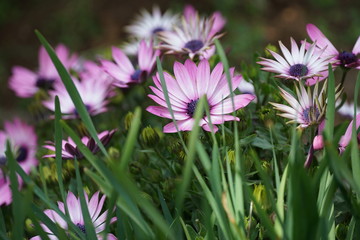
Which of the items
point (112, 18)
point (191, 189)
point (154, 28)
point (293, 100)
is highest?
point (112, 18)

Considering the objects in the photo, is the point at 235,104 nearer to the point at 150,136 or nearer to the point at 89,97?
A: the point at 150,136

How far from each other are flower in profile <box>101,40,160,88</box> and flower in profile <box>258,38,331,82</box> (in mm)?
213

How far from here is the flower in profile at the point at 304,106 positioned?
26.3 inches

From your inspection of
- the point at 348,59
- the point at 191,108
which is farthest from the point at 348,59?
the point at 191,108

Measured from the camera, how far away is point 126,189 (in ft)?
1.65

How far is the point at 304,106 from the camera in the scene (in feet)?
2.30

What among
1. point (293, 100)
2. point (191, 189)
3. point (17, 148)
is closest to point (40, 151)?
point (17, 148)

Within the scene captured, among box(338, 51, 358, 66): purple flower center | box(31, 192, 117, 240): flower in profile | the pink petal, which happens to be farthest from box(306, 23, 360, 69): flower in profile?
box(31, 192, 117, 240): flower in profile

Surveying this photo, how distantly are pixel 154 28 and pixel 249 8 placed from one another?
1.59m

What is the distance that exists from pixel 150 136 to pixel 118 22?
225cm

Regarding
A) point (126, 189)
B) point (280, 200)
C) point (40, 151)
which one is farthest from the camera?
point (40, 151)

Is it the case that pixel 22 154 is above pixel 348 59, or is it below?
below

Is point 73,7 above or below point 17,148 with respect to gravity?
above

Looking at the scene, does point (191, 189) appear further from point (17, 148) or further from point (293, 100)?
point (17, 148)
